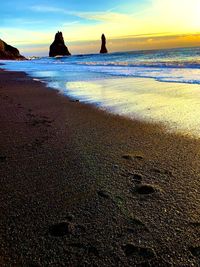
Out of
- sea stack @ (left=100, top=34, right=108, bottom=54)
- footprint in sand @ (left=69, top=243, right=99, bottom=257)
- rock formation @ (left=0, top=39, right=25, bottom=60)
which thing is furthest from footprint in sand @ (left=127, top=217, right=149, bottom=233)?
sea stack @ (left=100, top=34, right=108, bottom=54)

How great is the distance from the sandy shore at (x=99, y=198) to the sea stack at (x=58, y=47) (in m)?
131

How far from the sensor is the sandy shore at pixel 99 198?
195cm

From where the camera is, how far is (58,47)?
130125 mm

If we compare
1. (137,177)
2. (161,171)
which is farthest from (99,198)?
(161,171)

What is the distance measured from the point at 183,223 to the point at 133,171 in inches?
40.8

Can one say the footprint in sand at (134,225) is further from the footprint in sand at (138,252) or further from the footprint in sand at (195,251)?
the footprint in sand at (195,251)

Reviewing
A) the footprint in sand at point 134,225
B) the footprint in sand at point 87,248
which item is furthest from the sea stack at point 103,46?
the footprint in sand at point 87,248

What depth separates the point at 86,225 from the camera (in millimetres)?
2244

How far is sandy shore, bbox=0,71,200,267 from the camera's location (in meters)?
1.95

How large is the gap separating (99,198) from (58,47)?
442 feet

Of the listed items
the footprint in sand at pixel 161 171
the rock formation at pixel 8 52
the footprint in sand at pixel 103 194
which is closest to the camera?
the footprint in sand at pixel 103 194

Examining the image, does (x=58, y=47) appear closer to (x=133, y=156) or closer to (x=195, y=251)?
(x=133, y=156)

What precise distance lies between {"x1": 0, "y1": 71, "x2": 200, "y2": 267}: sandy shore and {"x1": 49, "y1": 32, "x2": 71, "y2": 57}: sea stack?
130786 mm

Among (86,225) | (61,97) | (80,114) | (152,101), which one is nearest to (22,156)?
(86,225)
